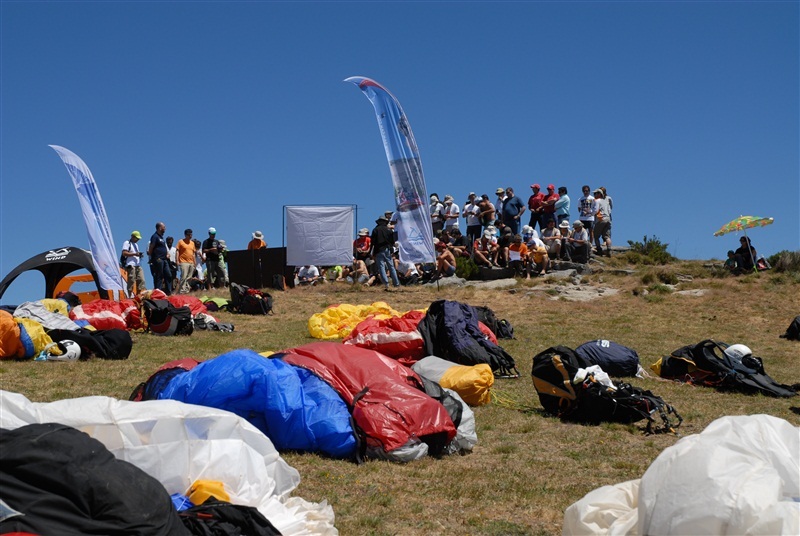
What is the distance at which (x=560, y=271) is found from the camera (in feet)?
75.3

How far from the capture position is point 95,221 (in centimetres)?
1529

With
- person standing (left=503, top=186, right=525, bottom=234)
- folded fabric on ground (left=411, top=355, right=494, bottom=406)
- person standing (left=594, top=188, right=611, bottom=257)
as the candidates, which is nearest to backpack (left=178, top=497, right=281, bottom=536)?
folded fabric on ground (left=411, top=355, right=494, bottom=406)

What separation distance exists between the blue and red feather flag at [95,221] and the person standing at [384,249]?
295 inches

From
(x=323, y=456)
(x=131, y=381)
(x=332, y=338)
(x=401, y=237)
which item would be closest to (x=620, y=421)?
(x=323, y=456)

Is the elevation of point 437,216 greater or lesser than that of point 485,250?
greater

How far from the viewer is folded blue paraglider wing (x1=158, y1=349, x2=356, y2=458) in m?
6.70

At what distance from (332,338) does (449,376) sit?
5578 mm

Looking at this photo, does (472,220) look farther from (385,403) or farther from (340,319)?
(385,403)

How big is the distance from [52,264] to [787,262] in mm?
18768

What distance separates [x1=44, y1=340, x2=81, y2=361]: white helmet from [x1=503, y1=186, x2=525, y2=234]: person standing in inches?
559

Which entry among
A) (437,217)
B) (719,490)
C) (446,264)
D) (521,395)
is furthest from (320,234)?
(719,490)

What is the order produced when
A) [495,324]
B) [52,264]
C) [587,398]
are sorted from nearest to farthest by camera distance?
[587,398] → [495,324] → [52,264]

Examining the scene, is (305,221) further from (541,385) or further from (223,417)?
(223,417)

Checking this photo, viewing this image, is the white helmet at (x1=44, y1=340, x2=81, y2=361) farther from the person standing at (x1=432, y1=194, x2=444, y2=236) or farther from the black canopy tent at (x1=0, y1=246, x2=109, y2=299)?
the person standing at (x1=432, y1=194, x2=444, y2=236)
